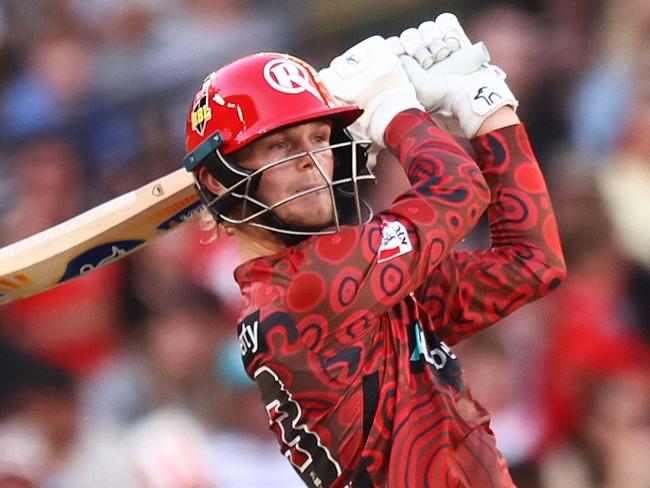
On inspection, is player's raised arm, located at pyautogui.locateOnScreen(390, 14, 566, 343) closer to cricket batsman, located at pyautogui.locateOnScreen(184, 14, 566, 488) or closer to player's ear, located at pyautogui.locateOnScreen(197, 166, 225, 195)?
cricket batsman, located at pyautogui.locateOnScreen(184, 14, 566, 488)

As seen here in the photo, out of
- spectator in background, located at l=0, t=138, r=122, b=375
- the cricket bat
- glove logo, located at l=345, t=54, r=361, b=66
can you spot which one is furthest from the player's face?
spectator in background, located at l=0, t=138, r=122, b=375

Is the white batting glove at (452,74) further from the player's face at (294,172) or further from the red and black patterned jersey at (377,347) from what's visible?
the player's face at (294,172)

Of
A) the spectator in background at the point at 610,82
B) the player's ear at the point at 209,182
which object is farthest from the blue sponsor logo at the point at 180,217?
the spectator in background at the point at 610,82

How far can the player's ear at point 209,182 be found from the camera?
299 cm

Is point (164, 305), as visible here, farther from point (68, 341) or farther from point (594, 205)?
point (594, 205)

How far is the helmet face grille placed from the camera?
9.39ft

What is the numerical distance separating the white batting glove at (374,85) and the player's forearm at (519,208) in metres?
0.24

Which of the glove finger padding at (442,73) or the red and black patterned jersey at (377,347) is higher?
the glove finger padding at (442,73)

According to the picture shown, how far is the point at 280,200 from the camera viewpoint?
2.88 meters

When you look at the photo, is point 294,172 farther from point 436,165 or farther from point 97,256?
point 97,256

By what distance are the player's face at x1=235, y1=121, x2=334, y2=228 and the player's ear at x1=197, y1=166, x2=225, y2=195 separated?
0.09 meters

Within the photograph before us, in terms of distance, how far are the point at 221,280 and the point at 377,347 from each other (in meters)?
3.07

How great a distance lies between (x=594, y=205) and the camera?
5.46 metres

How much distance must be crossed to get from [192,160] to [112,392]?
313 cm
